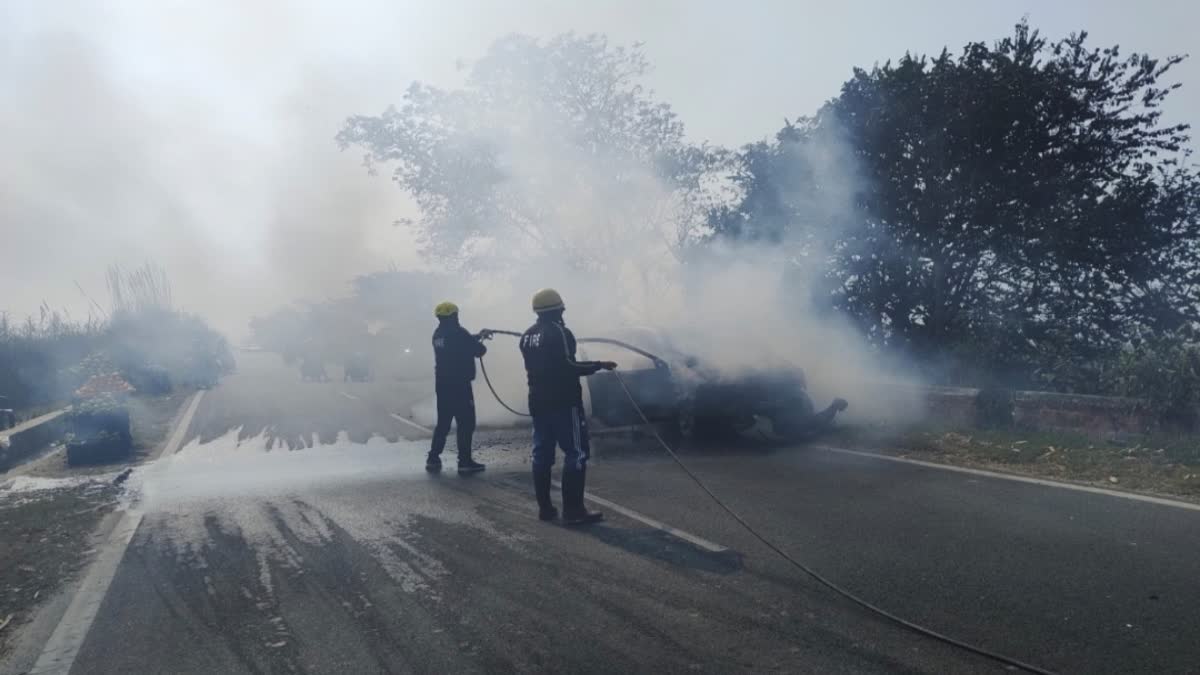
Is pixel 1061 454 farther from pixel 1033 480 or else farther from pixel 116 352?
pixel 116 352

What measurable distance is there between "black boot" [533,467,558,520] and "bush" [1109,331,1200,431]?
655 centimetres

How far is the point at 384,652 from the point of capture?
3973 millimetres

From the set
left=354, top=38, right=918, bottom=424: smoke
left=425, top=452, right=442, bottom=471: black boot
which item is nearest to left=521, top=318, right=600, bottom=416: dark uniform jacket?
left=425, top=452, right=442, bottom=471: black boot

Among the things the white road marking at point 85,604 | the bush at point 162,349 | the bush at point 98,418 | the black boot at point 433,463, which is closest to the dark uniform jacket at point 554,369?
the black boot at point 433,463

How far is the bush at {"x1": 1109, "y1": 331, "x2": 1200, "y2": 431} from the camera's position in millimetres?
8758

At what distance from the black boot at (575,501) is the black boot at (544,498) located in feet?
0.46

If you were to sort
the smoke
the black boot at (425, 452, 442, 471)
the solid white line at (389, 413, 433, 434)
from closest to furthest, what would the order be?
the black boot at (425, 452, 442, 471) → the solid white line at (389, 413, 433, 434) → the smoke

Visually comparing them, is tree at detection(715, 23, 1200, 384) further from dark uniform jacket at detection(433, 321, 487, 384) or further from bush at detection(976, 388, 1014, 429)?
dark uniform jacket at detection(433, 321, 487, 384)

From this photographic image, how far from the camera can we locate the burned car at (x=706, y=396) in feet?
35.0

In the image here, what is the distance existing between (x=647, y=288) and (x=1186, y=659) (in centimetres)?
1954

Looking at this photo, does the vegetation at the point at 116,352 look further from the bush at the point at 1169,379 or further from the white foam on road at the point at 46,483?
the bush at the point at 1169,379

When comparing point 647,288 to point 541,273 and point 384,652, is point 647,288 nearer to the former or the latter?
point 541,273

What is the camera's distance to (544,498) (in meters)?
6.77

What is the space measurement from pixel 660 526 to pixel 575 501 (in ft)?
2.31
